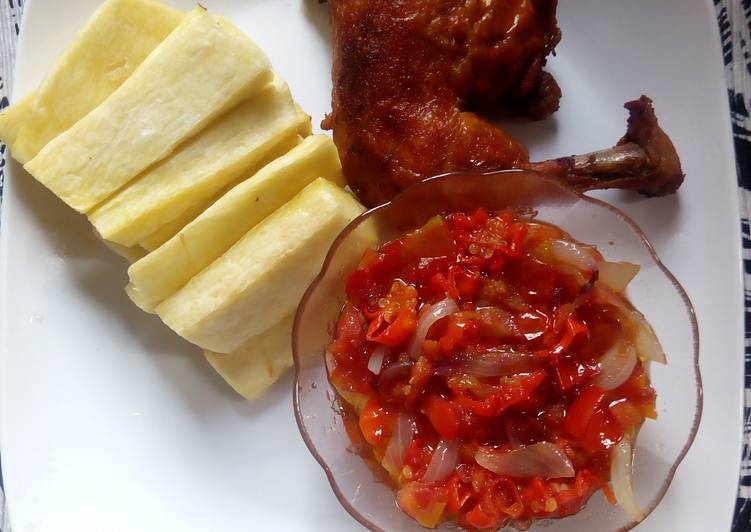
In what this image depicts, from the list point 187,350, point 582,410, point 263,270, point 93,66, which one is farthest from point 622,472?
point 93,66

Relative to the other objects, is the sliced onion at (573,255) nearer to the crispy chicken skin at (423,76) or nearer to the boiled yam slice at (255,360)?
the crispy chicken skin at (423,76)

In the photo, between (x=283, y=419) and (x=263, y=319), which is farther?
(x=283, y=419)

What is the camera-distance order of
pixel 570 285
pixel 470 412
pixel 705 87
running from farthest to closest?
pixel 705 87, pixel 570 285, pixel 470 412

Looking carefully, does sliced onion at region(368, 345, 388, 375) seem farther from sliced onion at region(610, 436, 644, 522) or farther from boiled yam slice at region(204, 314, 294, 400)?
sliced onion at region(610, 436, 644, 522)

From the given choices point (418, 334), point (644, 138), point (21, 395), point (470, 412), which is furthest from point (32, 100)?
point (644, 138)

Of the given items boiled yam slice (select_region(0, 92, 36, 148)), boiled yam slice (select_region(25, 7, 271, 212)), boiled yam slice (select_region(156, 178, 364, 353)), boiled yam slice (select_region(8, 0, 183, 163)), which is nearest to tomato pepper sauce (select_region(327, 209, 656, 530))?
boiled yam slice (select_region(156, 178, 364, 353))

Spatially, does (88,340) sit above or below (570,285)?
below

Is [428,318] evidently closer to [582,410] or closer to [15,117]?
[582,410]

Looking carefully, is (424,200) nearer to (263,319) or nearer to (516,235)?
(516,235)

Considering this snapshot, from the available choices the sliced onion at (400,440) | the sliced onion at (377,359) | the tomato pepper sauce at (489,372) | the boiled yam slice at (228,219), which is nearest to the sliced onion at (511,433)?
the tomato pepper sauce at (489,372)
